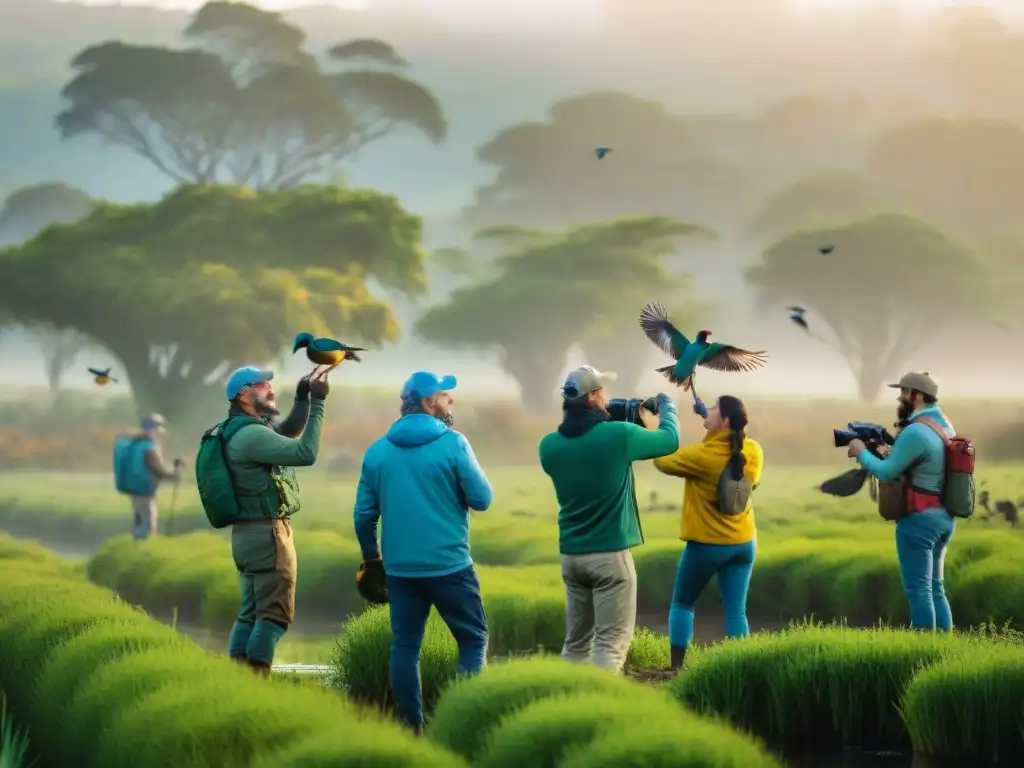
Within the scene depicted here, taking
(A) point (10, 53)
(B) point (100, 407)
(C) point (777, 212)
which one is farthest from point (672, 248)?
(A) point (10, 53)

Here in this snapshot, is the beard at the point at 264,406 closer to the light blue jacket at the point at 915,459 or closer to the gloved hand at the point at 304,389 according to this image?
the gloved hand at the point at 304,389

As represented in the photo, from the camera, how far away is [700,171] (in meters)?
67.2

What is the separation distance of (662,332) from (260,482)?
309 cm

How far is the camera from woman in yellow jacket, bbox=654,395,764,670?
33.1ft

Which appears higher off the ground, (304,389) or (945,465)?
(304,389)

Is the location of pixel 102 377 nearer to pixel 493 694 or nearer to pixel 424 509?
pixel 424 509

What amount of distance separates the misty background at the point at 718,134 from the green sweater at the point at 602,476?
4526 cm

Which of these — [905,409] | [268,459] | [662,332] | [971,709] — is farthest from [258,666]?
[905,409]

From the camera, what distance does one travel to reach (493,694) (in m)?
8.25

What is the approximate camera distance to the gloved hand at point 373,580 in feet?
29.3

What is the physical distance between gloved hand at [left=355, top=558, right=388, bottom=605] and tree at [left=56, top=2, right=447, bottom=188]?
144 ft

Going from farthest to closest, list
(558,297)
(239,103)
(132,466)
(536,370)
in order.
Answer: (536,370) < (239,103) < (558,297) < (132,466)

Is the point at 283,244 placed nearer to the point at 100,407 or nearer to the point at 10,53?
the point at 100,407

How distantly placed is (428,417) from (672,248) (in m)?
45.1
